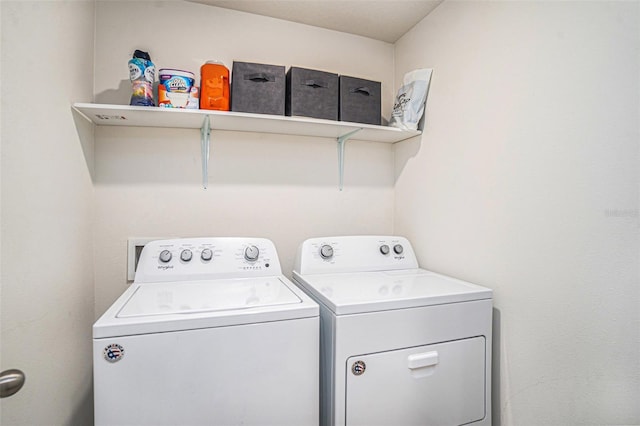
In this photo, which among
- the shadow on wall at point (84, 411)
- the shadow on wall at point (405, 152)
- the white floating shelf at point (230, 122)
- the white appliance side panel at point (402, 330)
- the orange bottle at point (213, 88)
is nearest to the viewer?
the white appliance side panel at point (402, 330)

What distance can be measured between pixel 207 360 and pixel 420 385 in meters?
0.77

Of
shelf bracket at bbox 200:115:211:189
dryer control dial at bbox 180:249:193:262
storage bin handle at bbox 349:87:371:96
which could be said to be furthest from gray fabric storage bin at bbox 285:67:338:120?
dryer control dial at bbox 180:249:193:262

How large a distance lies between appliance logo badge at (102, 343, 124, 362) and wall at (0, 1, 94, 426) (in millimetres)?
219

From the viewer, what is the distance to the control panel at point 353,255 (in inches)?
63.4

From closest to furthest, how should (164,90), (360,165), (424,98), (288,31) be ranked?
(164,90), (424,98), (288,31), (360,165)

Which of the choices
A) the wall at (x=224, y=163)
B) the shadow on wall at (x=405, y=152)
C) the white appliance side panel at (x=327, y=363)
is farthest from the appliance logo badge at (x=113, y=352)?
the shadow on wall at (x=405, y=152)

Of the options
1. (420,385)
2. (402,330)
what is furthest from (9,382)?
(420,385)

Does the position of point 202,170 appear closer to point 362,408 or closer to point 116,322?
point 116,322

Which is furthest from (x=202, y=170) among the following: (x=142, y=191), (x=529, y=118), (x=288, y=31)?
(x=529, y=118)

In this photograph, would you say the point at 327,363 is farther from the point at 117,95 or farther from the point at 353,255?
the point at 117,95

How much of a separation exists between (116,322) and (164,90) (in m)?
0.99

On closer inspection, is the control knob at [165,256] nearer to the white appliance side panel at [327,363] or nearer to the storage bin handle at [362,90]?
the white appliance side panel at [327,363]

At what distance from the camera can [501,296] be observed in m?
1.30

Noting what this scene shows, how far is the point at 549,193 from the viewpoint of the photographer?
3.67 ft
